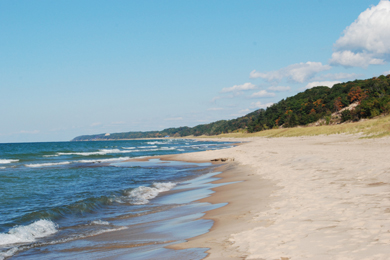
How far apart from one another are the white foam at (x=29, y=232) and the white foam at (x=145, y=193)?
3772mm

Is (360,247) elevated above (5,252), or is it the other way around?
(360,247)

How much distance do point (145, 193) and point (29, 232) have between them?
620 cm

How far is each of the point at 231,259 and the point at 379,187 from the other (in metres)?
6.11

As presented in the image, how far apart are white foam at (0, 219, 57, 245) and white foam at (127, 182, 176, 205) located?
148 inches

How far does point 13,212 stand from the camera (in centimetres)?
1122

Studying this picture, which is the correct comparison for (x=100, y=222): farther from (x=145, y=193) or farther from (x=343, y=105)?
(x=343, y=105)

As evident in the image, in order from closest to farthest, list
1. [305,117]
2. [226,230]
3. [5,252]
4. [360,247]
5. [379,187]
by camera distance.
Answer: [360,247]
[226,230]
[5,252]
[379,187]
[305,117]

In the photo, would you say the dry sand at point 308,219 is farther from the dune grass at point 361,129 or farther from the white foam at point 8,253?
the dune grass at point 361,129

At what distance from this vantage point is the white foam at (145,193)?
12.8 m

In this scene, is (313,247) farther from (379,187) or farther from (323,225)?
(379,187)

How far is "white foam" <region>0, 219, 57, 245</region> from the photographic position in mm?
8109

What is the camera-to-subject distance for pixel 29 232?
28.3ft

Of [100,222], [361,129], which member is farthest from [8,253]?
[361,129]

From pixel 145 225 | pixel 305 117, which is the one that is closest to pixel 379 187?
pixel 145 225
